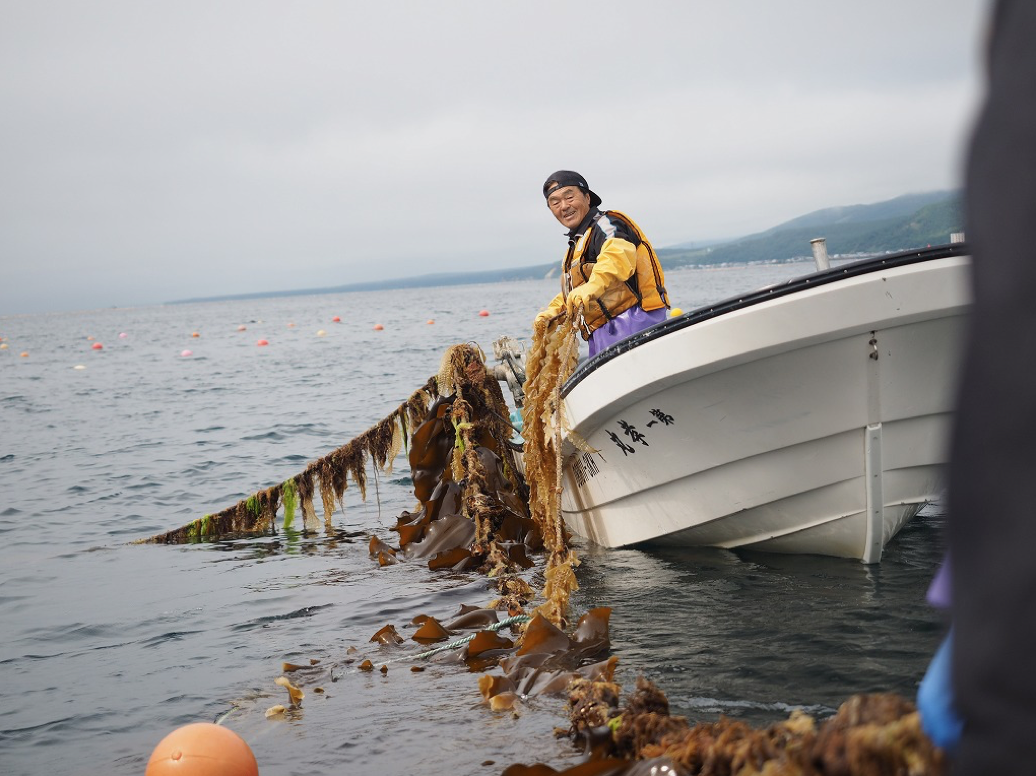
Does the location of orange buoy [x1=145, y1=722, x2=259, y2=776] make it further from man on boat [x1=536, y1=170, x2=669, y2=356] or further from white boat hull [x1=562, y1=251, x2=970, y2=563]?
man on boat [x1=536, y1=170, x2=669, y2=356]

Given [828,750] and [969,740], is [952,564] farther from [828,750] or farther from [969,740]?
[828,750]

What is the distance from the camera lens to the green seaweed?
358 inches

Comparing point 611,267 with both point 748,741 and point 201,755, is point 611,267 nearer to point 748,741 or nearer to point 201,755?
point 201,755

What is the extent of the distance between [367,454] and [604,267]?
359 cm

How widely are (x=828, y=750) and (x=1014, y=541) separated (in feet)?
2.19

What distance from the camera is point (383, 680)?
15.5ft

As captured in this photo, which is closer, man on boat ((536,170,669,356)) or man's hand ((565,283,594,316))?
man's hand ((565,283,594,316))

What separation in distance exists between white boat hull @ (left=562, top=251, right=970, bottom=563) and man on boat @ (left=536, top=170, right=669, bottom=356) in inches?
31.3

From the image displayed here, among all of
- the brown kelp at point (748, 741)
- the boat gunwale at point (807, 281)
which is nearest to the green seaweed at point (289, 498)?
the boat gunwale at point (807, 281)

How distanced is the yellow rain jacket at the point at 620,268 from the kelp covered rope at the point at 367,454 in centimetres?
143

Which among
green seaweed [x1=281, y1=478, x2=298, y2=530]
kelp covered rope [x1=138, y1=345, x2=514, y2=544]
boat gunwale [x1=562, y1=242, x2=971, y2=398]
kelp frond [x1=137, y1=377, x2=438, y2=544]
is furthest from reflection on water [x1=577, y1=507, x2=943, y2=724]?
green seaweed [x1=281, y1=478, x2=298, y2=530]

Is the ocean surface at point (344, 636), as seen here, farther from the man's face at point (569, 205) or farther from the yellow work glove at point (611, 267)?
the man's face at point (569, 205)

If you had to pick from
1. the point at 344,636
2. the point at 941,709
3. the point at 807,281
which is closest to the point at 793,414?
the point at 807,281

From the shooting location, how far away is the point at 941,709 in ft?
2.98
